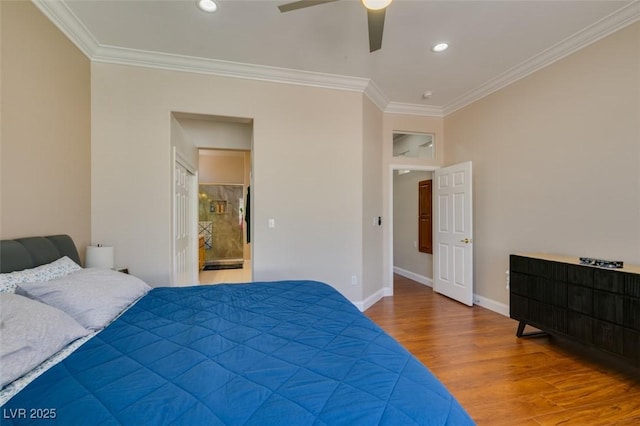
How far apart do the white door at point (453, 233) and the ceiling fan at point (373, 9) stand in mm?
2448

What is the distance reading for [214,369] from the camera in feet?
3.39

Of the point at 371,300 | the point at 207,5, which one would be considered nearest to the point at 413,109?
the point at 371,300

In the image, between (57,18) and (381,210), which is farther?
(381,210)

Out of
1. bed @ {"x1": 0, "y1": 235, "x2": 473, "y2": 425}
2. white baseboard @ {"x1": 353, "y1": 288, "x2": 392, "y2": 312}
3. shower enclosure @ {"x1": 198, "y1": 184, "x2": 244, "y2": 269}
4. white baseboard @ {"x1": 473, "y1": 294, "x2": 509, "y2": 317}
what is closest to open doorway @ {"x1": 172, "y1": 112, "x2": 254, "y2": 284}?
shower enclosure @ {"x1": 198, "y1": 184, "x2": 244, "y2": 269}

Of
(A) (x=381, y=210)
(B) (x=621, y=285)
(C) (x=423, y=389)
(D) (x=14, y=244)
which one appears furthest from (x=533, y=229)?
(D) (x=14, y=244)

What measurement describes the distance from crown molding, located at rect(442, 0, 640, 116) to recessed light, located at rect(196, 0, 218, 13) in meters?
3.28

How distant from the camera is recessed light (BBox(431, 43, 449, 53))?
9.37 ft

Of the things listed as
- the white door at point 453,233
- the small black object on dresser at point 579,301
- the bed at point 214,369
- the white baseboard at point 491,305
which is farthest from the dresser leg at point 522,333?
the bed at point 214,369

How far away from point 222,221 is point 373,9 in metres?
7.07

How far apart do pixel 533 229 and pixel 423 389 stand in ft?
10.2

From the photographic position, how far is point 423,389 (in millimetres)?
939

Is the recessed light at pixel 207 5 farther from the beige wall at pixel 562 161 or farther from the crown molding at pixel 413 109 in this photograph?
the beige wall at pixel 562 161

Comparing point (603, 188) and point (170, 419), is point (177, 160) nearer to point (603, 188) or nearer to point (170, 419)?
point (170, 419)

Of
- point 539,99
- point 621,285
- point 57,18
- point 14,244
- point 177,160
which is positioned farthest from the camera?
point 177,160
